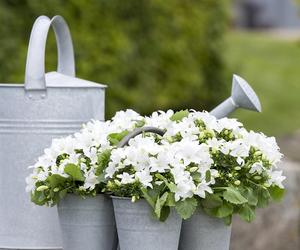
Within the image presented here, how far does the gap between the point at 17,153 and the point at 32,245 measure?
33 cm

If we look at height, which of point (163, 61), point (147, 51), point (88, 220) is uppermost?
point (88, 220)

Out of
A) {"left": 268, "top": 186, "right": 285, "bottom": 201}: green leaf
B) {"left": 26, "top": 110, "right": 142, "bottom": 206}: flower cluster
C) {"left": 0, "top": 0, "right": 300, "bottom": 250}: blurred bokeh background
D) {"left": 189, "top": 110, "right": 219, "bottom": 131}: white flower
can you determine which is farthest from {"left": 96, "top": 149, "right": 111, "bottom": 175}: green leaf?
{"left": 0, "top": 0, "right": 300, "bottom": 250}: blurred bokeh background

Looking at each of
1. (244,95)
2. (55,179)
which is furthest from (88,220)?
(244,95)

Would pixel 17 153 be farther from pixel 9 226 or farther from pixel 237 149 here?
pixel 237 149

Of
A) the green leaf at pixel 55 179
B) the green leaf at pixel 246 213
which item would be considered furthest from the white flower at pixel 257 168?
the green leaf at pixel 55 179

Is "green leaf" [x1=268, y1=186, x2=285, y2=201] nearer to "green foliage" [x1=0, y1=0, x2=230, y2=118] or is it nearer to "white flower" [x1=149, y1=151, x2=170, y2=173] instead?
"white flower" [x1=149, y1=151, x2=170, y2=173]

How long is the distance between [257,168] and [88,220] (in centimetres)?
54

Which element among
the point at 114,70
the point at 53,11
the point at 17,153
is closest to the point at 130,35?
the point at 114,70

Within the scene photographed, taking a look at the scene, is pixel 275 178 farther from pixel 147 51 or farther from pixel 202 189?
pixel 147 51

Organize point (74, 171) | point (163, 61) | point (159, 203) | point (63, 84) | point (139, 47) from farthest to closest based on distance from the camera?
point (163, 61), point (139, 47), point (63, 84), point (74, 171), point (159, 203)

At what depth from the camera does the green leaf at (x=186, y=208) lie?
2680mm

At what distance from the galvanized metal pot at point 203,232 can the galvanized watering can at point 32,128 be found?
1.96 feet

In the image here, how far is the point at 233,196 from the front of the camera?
2752mm

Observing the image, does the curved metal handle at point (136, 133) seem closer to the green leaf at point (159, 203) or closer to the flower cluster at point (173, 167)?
the flower cluster at point (173, 167)
